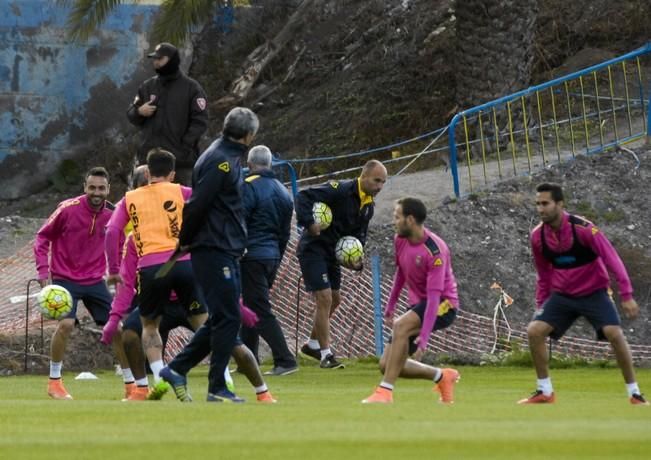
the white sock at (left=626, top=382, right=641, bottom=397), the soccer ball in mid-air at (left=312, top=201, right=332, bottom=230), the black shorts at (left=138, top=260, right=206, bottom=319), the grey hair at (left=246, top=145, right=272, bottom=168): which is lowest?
the white sock at (left=626, top=382, right=641, bottom=397)

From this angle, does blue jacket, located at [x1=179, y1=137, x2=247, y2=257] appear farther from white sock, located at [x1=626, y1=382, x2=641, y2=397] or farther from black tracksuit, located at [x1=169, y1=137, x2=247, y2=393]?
white sock, located at [x1=626, y1=382, x2=641, y2=397]

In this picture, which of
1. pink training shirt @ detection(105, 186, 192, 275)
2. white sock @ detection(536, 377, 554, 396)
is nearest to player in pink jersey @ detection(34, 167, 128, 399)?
pink training shirt @ detection(105, 186, 192, 275)

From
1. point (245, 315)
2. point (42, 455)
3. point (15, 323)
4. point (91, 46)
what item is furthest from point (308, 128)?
point (42, 455)

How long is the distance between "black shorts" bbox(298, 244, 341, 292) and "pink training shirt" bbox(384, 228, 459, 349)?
4.65 m

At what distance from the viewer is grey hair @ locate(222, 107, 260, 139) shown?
12.5m

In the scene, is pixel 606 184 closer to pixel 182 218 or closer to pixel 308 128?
pixel 308 128

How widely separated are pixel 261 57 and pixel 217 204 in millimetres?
19646

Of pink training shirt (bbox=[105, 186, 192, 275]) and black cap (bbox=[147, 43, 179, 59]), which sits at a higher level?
black cap (bbox=[147, 43, 179, 59])

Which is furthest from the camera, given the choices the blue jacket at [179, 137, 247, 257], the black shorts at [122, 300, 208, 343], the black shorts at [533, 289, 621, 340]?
the black shorts at [122, 300, 208, 343]

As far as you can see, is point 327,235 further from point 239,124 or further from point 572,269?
point 239,124

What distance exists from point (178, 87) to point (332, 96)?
1238 cm

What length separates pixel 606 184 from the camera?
24516 mm

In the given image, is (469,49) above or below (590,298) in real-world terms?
above

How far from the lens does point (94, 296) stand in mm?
15484
